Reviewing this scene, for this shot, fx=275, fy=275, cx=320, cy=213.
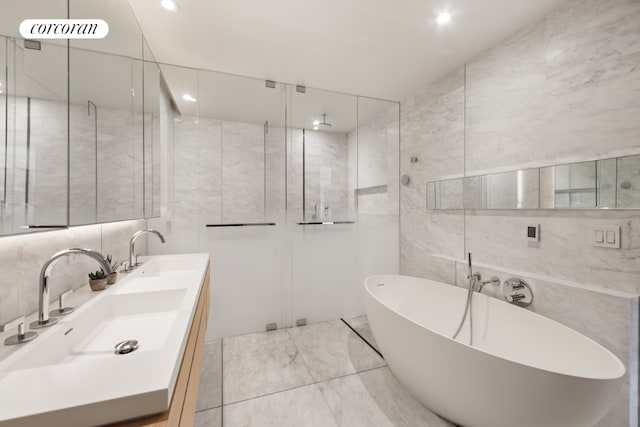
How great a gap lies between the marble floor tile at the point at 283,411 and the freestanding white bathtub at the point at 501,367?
1.93 feet

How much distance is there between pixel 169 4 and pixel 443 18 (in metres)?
1.80

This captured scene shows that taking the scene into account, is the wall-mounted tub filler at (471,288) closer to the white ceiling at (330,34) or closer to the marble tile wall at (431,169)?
the marble tile wall at (431,169)

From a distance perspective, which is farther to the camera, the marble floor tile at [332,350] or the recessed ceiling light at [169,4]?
the marble floor tile at [332,350]

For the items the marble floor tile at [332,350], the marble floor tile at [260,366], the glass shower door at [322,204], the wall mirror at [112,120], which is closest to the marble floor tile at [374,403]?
the marble floor tile at [332,350]

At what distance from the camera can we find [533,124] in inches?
75.9

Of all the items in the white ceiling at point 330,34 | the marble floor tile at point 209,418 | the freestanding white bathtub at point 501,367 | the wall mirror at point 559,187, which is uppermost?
the white ceiling at point 330,34

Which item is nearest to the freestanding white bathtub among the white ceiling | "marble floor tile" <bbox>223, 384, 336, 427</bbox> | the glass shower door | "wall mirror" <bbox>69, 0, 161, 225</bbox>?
"marble floor tile" <bbox>223, 384, 336, 427</bbox>

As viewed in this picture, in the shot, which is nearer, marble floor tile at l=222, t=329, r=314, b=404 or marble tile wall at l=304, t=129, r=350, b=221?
marble floor tile at l=222, t=329, r=314, b=404

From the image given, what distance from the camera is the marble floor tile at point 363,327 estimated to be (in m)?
2.77

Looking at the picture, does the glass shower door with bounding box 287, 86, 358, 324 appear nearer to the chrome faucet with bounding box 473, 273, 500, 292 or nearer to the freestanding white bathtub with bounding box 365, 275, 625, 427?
the freestanding white bathtub with bounding box 365, 275, 625, 427

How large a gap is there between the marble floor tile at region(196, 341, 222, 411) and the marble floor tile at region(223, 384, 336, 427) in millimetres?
142

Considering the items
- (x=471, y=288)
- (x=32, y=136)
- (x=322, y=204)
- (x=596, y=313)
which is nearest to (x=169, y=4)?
(x=32, y=136)

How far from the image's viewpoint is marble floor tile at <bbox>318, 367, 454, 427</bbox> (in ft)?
5.75

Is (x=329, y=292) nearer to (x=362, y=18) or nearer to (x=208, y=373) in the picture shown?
(x=208, y=373)
